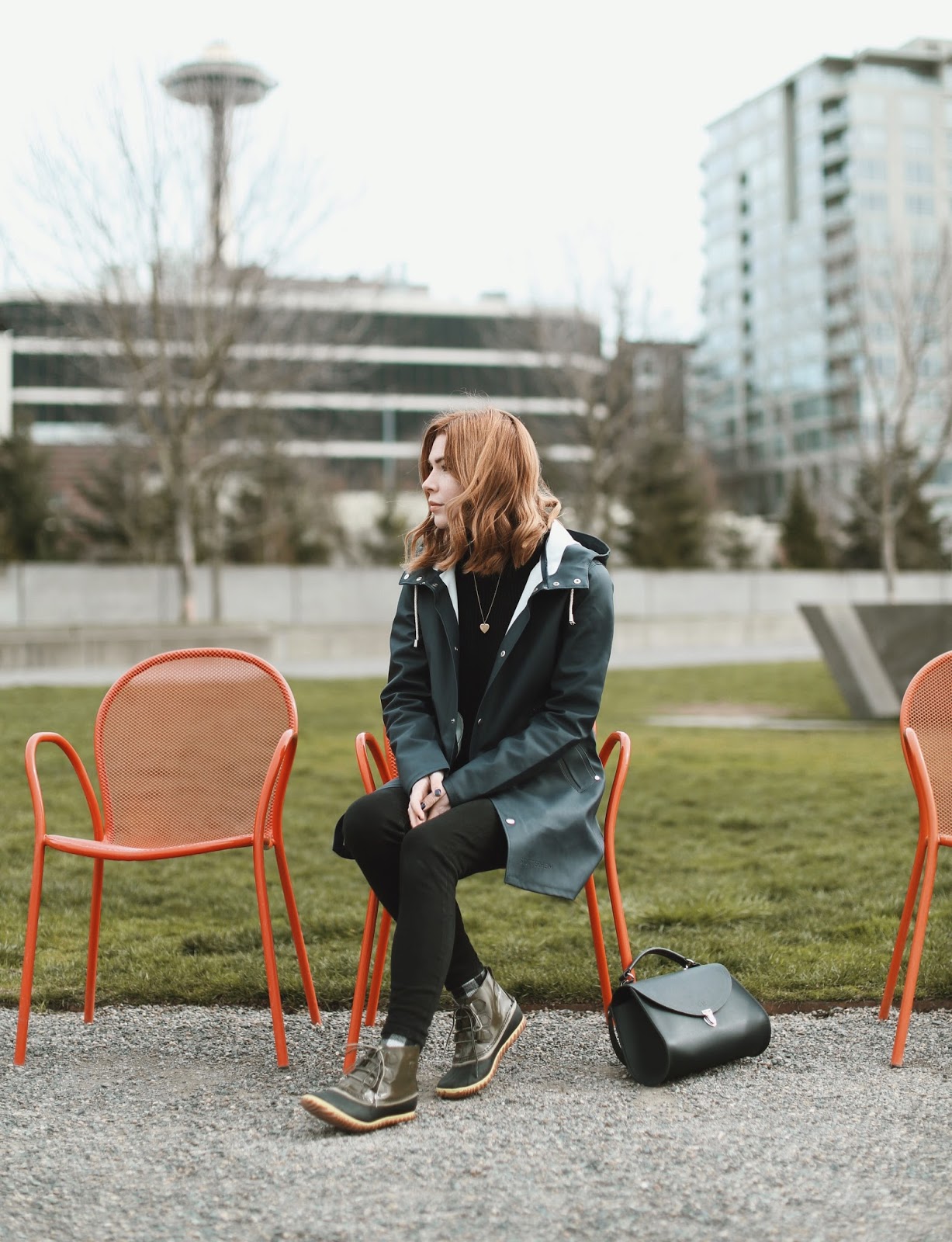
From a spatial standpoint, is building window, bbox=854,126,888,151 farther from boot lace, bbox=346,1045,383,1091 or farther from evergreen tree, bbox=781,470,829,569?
boot lace, bbox=346,1045,383,1091

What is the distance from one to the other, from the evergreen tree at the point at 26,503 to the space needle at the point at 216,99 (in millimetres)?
13567

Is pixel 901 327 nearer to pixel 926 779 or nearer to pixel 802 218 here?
pixel 926 779

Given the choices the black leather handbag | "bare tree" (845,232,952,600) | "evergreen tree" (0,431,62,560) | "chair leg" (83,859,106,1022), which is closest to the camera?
the black leather handbag

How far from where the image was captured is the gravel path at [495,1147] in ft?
7.79

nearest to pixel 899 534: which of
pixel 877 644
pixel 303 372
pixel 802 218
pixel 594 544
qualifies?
pixel 303 372

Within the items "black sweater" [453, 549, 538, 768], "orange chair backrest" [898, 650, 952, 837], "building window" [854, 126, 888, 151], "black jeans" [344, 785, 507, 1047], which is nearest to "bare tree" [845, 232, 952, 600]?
"orange chair backrest" [898, 650, 952, 837]

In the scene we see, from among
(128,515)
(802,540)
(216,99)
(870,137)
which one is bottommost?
(802,540)

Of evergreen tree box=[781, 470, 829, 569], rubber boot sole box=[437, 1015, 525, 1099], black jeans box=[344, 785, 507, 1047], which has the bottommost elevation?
rubber boot sole box=[437, 1015, 525, 1099]

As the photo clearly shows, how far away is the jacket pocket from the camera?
11.0ft

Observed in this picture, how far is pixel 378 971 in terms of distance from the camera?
3.67 m

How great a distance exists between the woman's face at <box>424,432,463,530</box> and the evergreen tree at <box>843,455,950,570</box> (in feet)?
137

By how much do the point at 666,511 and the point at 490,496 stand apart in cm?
4059

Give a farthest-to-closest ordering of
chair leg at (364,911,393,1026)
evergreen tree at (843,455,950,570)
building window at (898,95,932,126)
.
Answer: building window at (898,95,932,126), evergreen tree at (843,455,950,570), chair leg at (364,911,393,1026)

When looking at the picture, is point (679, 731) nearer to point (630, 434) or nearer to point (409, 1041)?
point (409, 1041)
